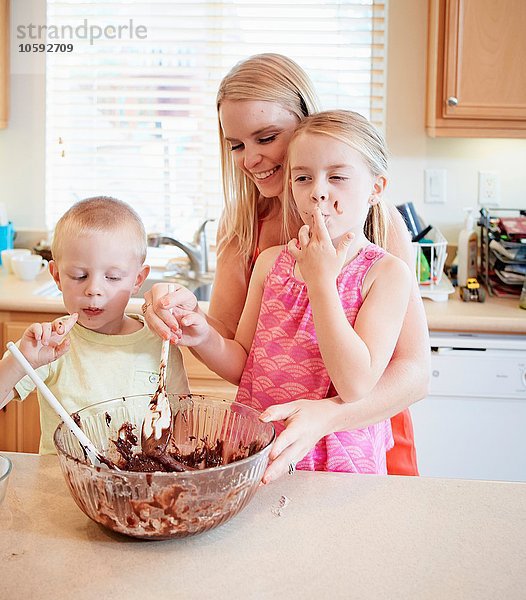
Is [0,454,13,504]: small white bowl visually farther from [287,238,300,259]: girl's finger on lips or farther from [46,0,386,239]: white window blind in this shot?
[46,0,386,239]: white window blind

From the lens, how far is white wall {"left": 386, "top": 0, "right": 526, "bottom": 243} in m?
2.96

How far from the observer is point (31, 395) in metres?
2.54

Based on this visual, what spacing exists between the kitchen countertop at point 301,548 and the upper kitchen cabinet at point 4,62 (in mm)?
2225

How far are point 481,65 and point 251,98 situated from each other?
55.6 inches

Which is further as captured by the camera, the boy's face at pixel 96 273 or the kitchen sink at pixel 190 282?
the kitchen sink at pixel 190 282

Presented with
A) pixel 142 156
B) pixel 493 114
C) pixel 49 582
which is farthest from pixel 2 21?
pixel 49 582

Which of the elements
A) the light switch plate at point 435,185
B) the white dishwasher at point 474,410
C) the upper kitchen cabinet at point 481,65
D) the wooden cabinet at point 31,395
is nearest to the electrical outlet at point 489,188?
the light switch plate at point 435,185

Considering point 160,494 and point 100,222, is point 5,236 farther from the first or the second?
point 160,494

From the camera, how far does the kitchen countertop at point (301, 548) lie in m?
0.88

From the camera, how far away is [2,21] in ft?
9.95

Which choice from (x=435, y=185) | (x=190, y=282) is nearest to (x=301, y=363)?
(x=190, y=282)

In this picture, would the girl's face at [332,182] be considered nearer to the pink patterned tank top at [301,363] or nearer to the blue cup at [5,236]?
the pink patterned tank top at [301,363]

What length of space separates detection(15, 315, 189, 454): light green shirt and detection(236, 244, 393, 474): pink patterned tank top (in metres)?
0.16

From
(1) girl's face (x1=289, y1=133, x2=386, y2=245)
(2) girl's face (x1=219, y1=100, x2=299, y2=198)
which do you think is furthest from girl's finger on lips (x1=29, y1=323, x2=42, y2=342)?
(2) girl's face (x1=219, y1=100, x2=299, y2=198)
